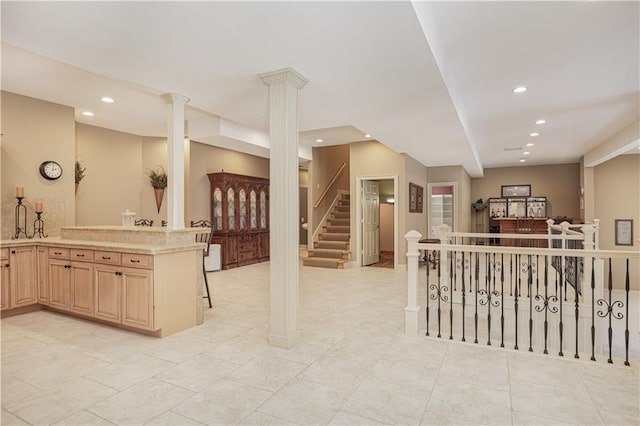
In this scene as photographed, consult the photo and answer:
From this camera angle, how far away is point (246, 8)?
2309 millimetres

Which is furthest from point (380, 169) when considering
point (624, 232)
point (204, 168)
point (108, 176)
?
point (624, 232)

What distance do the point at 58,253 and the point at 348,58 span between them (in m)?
4.11

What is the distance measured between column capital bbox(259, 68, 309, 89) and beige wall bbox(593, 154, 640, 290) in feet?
30.3

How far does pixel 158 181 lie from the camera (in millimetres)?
7301

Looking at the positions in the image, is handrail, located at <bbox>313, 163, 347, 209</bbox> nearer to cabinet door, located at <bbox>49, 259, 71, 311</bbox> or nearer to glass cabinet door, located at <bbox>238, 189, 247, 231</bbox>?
glass cabinet door, located at <bbox>238, 189, 247, 231</bbox>

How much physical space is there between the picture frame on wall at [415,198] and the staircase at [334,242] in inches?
68.3

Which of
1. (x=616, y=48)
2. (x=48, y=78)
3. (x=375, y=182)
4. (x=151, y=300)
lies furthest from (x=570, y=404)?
Answer: (x=375, y=182)

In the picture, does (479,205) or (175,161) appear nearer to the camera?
(175,161)

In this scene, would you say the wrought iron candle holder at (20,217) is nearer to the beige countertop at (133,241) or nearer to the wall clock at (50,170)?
the beige countertop at (133,241)

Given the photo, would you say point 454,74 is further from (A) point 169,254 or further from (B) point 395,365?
(A) point 169,254

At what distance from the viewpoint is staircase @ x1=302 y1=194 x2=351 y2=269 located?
319 inches

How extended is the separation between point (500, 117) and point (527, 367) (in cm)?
416

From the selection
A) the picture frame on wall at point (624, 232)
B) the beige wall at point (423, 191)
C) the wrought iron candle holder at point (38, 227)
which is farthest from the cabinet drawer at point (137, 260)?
the picture frame on wall at point (624, 232)

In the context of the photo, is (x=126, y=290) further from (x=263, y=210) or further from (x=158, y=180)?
(x=263, y=210)
